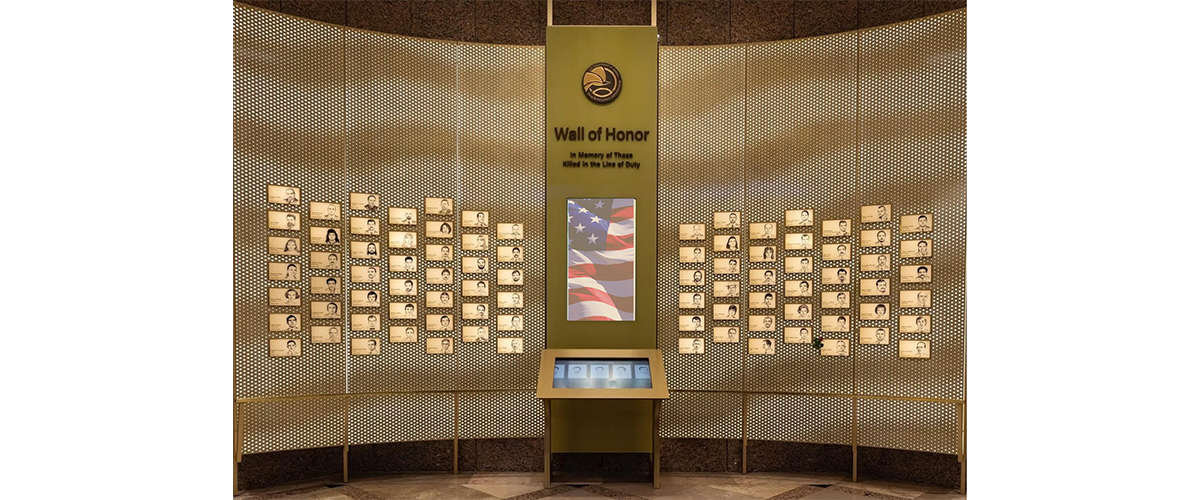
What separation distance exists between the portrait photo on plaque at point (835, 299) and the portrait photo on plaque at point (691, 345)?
1.17m

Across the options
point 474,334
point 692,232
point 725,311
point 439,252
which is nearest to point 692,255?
point 692,232

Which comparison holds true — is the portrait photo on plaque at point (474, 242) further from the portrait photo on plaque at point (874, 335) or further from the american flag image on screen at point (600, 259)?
the portrait photo on plaque at point (874, 335)

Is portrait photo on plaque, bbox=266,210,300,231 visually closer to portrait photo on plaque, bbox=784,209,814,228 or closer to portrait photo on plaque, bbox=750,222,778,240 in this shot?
portrait photo on plaque, bbox=750,222,778,240

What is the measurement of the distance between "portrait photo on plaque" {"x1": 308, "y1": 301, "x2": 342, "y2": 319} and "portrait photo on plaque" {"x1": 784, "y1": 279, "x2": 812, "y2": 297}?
4.05 meters

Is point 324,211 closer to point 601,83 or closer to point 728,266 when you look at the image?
point 601,83

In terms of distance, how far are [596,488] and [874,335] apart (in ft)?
9.21

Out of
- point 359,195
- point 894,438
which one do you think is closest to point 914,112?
point 894,438

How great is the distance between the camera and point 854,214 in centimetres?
560

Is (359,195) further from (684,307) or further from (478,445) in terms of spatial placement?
(684,307)

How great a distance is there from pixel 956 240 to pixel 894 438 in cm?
180

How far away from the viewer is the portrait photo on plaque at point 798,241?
18.6ft

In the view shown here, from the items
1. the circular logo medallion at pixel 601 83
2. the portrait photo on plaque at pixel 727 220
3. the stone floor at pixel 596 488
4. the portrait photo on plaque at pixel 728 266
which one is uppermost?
the circular logo medallion at pixel 601 83

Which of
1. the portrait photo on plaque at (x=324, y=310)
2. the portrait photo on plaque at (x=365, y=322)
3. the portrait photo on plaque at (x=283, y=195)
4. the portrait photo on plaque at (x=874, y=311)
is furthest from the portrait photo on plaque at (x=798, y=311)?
the portrait photo on plaque at (x=283, y=195)

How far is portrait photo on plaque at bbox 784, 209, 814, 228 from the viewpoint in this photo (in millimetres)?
5688
